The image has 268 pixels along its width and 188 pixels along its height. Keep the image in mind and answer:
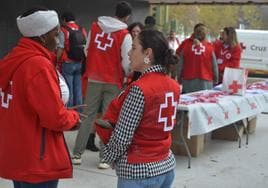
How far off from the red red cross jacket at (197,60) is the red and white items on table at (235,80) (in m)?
0.59

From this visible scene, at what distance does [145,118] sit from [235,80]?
470 centimetres


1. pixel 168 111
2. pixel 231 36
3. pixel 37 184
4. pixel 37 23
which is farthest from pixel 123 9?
pixel 231 36

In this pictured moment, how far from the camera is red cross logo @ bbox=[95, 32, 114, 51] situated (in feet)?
17.8

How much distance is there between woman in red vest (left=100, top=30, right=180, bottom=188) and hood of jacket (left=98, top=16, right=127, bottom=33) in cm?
270

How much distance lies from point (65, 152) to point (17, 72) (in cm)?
53

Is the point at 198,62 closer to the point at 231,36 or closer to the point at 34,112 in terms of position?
the point at 231,36

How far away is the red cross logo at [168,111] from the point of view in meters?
2.66

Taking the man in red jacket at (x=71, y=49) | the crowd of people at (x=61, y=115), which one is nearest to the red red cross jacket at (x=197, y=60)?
the man in red jacket at (x=71, y=49)

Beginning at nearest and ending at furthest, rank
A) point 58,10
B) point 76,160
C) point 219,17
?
point 76,160
point 58,10
point 219,17

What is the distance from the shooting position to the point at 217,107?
20.8 feet

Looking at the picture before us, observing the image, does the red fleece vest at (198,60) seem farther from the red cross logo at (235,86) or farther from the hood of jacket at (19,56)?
the hood of jacket at (19,56)

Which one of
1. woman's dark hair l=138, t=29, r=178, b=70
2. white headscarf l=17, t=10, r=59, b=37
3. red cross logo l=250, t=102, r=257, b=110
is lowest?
red cross logo l=250, t=102, r=257, b=110

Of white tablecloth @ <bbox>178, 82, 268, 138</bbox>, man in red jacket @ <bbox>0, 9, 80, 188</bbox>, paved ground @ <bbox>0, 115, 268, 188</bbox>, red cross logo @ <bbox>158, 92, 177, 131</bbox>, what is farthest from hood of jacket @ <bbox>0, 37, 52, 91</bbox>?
white tablecloth @ <bbox>178, 82, 268, 138</bbox>

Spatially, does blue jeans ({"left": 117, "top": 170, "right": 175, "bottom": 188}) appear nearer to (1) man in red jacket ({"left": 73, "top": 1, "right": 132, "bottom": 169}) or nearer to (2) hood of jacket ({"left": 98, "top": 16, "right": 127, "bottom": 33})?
(1) man in red jacket ({"left": 73, "top": 1, "right": 132, "bottom": 169})
